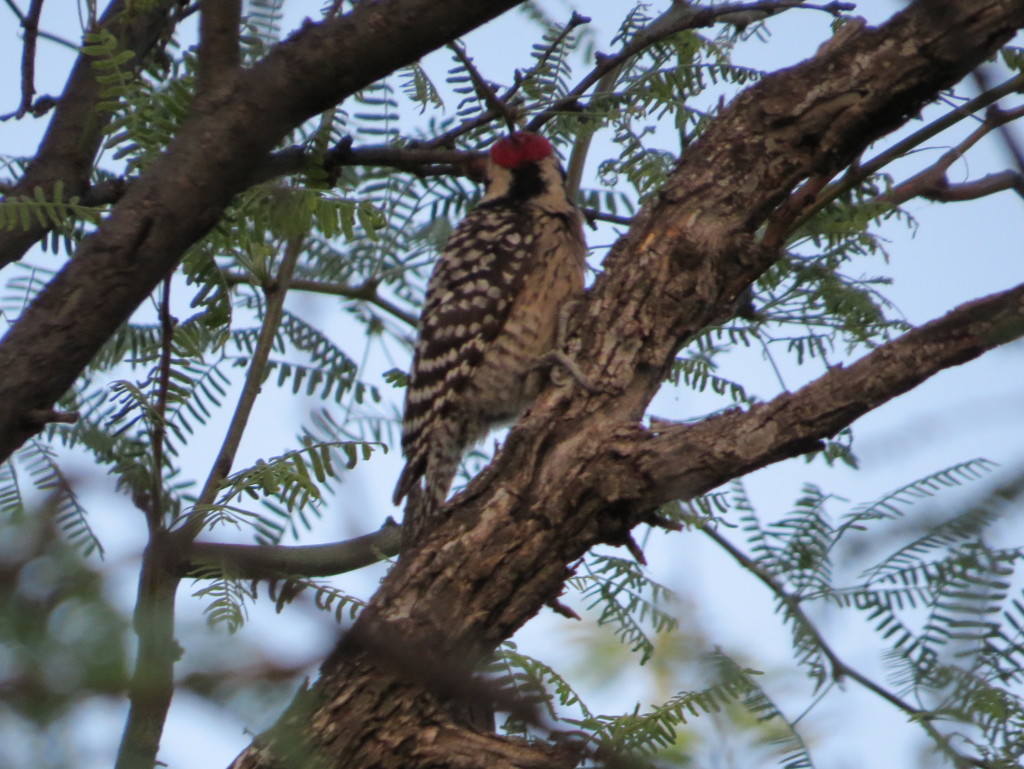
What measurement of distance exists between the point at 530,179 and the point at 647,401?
188 cm

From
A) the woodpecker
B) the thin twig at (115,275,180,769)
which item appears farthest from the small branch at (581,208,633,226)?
the thin twig at (115,275,180,769)

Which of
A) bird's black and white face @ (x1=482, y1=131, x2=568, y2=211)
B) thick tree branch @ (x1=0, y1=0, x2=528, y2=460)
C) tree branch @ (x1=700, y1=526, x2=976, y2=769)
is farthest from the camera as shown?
bird's black and white face @ (x1=482, y1=131, x2=568, y2=211)

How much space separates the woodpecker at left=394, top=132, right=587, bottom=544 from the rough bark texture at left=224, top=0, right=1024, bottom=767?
3.73 ft

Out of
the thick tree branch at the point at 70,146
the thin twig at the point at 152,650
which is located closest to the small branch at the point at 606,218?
the thick tree branch at the point at 70,146

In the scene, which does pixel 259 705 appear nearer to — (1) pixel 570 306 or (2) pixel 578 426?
(2) pixel 578 426

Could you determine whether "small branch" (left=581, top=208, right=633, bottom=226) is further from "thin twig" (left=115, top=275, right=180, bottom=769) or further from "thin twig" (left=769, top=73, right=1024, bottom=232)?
"thin twig" (left=115, top=275, right=180, bottom=769)

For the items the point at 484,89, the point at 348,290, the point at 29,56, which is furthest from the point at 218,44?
the point at 348,290

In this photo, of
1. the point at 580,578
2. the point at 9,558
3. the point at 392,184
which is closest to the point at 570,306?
the point at 392,184

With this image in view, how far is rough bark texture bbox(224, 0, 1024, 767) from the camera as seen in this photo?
7.50 feet

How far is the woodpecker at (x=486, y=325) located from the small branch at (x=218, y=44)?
1958mm

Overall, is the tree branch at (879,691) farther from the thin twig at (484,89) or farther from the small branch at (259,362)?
the small branch at (259,362)

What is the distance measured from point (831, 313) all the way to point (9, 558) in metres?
2.96

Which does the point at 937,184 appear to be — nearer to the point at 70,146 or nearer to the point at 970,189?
the point at 970,189

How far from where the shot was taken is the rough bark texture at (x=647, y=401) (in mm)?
2285
